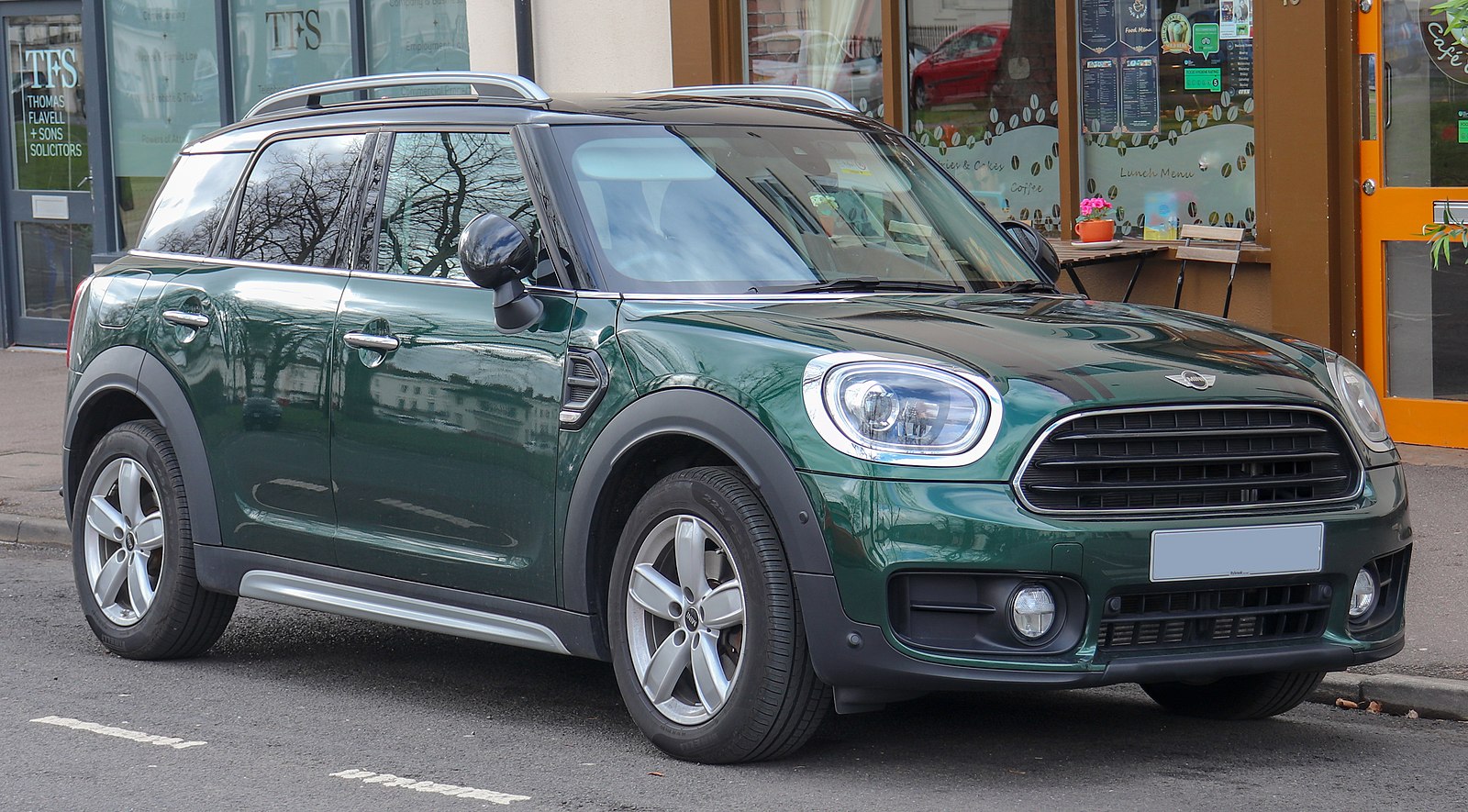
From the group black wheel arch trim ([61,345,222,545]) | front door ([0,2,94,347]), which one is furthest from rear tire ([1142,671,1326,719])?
front door ([0,2,94,347])

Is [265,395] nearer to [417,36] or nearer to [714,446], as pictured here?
[714,446]

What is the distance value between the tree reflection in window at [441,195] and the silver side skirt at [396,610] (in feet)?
3.19

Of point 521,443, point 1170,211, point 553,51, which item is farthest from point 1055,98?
point 521,443

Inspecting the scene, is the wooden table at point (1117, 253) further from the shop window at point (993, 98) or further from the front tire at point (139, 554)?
the front tire at point (139, 554)

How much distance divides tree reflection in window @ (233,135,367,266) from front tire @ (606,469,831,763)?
5.61 feet

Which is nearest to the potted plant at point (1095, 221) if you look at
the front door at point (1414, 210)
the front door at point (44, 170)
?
the front door at point (1414, 210)

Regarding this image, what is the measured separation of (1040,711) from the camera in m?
5.95

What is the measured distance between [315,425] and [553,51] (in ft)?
26.1

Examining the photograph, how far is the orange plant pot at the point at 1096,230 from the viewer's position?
10703 mm

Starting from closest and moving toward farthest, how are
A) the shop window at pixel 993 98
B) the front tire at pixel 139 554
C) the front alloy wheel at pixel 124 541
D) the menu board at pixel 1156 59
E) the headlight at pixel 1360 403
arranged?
the headlight at pixel 1360 403 < the front tire at pixel 139 554 < the front alloy wheel at pixel 124 541 < the menu board at pixel 1156 59 < the shop window at pixel 993 98

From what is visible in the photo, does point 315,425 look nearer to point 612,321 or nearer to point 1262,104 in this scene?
point 612,321

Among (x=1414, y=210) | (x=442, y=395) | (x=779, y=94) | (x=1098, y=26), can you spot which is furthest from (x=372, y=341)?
(x=1098, y=26)

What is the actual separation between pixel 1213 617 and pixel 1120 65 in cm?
656

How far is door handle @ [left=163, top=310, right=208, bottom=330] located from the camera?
6.50 meters
